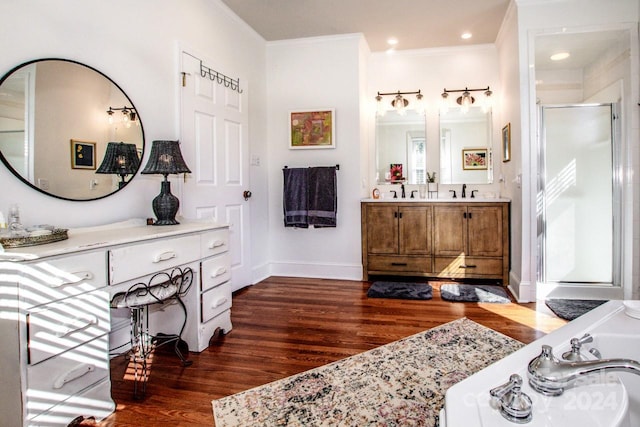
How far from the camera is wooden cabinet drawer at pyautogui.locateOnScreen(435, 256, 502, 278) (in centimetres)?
379

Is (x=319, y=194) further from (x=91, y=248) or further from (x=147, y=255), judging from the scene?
(x=91, y=248)

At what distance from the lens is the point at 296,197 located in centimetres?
405

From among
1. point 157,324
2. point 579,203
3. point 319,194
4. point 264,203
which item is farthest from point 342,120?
point 157,324

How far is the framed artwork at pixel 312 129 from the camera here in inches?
161

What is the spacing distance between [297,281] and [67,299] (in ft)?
8.94

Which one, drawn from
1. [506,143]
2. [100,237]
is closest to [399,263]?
[506,143]

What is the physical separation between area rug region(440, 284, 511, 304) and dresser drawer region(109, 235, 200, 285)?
7.55 feet

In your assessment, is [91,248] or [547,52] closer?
[91,248]

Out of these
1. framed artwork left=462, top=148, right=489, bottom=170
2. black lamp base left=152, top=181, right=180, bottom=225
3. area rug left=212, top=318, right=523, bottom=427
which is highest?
framed artwork left=462, top=148, right=489, bottom=170

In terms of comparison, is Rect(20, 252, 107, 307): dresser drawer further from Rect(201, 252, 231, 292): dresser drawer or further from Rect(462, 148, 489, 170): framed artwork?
Rect(462, 148, 489, 170): framed artwork

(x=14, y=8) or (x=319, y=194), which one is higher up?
(x=14, y=8)

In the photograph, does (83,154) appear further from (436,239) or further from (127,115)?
(436,239)

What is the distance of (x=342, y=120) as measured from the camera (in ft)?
13.4

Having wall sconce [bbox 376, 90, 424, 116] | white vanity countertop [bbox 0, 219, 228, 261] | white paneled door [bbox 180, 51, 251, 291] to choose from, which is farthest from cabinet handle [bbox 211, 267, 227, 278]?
wall sconce [bbox 376, 90, 424, 116]
